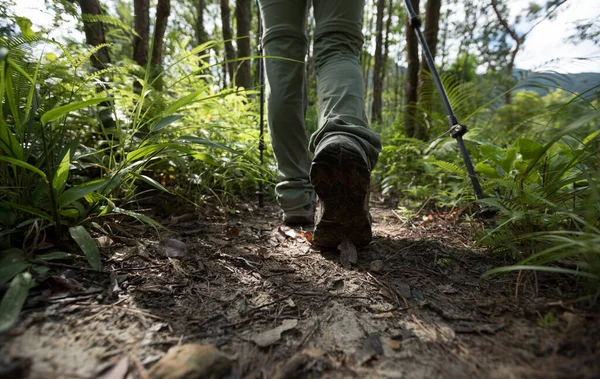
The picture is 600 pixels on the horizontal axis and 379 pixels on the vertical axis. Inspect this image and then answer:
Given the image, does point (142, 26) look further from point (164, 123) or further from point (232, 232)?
point (232, 232)

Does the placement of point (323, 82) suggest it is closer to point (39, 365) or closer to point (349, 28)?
point (349, 28)

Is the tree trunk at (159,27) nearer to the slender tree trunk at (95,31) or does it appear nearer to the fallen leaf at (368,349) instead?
the slender tree trunk at (95,31)

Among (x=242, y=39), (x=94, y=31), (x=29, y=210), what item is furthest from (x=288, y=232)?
(x=242, y=39)

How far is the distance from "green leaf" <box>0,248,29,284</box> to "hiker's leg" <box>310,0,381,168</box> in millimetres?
A: 1066

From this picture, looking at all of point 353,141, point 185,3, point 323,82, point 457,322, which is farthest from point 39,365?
point 185,3

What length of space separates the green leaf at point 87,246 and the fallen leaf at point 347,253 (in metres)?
0.87

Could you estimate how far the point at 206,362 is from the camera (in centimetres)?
62

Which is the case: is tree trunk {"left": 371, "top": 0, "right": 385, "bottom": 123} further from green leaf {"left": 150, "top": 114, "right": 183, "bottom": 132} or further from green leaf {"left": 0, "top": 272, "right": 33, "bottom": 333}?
green leaf {"left": 0, "top": 272, "right": 33, "bottom": 333}

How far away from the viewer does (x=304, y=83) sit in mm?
1724

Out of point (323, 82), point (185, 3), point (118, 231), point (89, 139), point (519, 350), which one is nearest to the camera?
point (519, 350)

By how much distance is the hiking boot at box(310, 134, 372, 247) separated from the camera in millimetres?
1141

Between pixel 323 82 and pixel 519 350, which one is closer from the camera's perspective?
pixel 519 350

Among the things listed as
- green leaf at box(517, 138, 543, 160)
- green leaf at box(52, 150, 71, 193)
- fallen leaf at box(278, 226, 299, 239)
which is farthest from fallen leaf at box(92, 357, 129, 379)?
green leaf at box(517, 138, 543, 160)

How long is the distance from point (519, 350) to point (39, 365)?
100 cm
